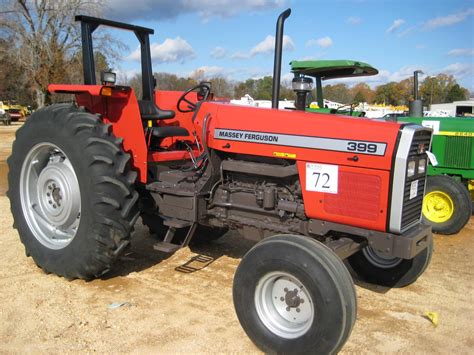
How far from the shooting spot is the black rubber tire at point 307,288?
279 cm

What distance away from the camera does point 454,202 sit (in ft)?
20.3

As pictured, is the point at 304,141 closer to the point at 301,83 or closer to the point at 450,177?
the point at 301,83

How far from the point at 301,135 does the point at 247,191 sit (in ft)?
2.31

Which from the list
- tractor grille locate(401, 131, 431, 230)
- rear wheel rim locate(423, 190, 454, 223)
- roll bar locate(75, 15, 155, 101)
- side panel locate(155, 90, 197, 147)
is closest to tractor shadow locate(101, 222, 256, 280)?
side panel locate(155, 90, 197, 147)

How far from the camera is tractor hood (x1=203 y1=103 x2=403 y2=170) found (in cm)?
310

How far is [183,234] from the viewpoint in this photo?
5.21 meters

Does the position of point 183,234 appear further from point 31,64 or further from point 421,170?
point 31,64

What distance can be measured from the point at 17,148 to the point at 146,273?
172 cm

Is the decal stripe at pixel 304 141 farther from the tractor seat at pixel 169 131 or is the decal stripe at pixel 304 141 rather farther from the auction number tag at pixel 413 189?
the tractor seat at pixel 169 131

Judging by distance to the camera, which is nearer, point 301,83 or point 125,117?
point 301,83

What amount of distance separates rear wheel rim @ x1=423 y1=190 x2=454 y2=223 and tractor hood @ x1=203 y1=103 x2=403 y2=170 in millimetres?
3614

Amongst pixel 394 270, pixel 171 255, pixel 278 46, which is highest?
pixel 278 46

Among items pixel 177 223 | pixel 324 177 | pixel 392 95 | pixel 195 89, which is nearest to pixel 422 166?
pixel 324 177

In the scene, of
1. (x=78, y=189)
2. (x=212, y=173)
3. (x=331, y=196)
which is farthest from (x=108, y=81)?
(x=331, y=196)
